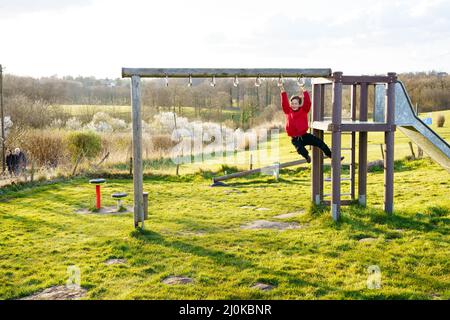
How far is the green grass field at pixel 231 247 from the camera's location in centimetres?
653

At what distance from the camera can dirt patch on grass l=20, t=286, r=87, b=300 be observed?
6.40 m

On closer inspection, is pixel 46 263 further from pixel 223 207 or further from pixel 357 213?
pixel 357 213

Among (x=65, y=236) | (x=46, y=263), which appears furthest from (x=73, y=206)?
(x=46, y=263)

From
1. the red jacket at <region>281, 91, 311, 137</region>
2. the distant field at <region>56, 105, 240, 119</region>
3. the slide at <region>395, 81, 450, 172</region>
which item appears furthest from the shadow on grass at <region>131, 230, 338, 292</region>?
the distant field at <region>56, 105, 240, 119</region>

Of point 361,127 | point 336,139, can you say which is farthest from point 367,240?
point 361,127

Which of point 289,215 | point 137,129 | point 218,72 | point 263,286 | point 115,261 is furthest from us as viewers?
point 289,215

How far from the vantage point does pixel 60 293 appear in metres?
6.55

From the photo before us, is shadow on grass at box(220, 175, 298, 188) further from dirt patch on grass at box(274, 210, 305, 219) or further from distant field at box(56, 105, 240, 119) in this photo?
distant field at box(56, 105, 240, 119)

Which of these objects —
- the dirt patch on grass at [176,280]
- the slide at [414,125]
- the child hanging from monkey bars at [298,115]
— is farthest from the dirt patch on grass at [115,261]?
the slide at [414,125]

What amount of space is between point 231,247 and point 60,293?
3.17m

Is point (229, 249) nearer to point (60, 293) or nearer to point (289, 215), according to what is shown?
point (60, 293)

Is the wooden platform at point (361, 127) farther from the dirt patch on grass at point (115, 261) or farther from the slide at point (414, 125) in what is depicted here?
the dirt patch on grass at point (115, 261)

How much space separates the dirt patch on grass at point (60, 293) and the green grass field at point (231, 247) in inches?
5.4
